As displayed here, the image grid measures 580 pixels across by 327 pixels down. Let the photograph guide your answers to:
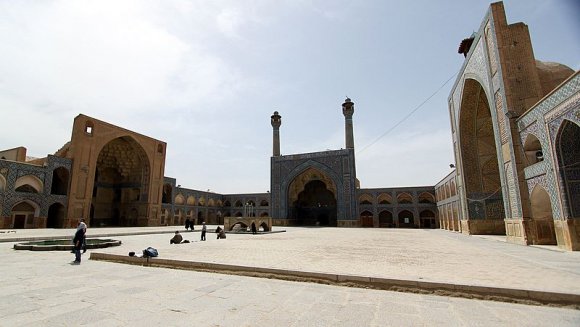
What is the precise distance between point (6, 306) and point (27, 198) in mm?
22968

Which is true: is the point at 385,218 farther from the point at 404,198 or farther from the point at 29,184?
the point at 29,184

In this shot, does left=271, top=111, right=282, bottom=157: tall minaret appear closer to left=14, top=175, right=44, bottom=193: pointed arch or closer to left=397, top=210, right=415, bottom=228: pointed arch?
left=397, top=210, right=415, bottom=228: pointed arch

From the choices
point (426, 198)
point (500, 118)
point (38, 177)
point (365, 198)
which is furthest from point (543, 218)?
point (38, 177)

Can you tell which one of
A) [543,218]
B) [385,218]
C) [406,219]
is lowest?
[406,219]

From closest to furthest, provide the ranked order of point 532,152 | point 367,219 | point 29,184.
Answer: point 532,152, point 29,184, point 367,219

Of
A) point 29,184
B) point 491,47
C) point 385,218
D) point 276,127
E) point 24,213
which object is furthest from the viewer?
point 276,127

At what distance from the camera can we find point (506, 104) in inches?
444

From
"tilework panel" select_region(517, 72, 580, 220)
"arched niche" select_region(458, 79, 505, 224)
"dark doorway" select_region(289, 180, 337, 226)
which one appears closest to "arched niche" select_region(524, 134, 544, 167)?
"tilework panel" select_region(517, 72, 580, 220)

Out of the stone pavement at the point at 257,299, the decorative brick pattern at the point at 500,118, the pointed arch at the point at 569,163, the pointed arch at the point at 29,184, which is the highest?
the decorative brick pattern at the point at 500,118

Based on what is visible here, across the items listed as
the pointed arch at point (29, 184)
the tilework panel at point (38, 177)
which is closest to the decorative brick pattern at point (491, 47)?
the tilework panel at point (38, 177)

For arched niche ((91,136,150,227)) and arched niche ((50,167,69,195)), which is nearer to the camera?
arched niche ((50,167,69,195))

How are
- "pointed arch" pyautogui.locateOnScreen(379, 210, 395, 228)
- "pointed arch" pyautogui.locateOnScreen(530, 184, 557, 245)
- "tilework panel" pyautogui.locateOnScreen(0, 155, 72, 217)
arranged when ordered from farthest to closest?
"pointed arch" pyautogui.locateOnScreen(379, 210, 395, 228), "tilework panel" pyautogui.locateOnScreen(0, 155, 72, 217), "pointed arch" pyautogui.locateOnScreen(530, 184, 557, 245)

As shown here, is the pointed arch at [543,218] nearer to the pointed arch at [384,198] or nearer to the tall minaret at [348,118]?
the tall minaret at [348,118]

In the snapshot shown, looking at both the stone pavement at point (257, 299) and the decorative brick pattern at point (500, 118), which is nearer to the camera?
the stone pavement at point (257, 299)
